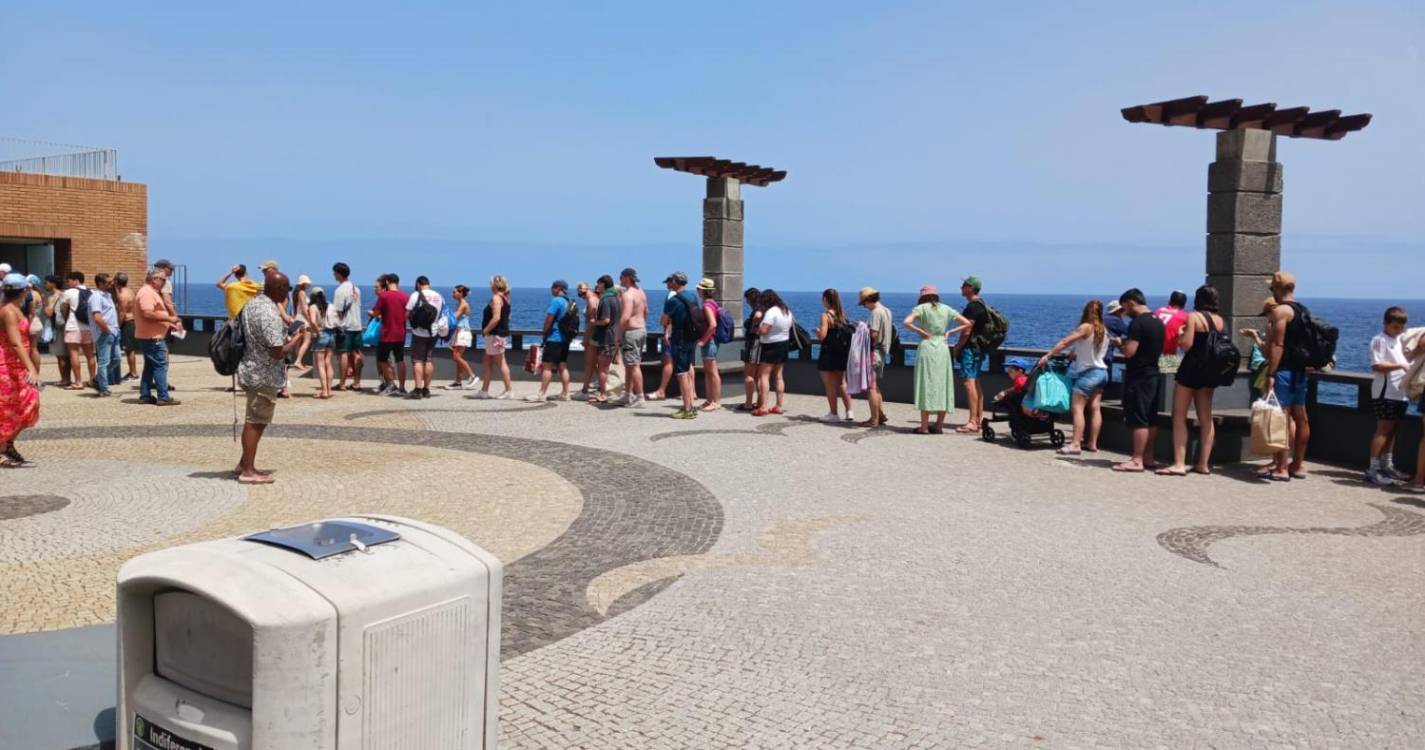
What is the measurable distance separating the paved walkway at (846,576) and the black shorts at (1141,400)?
0.62 metres

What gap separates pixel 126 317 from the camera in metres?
17.3

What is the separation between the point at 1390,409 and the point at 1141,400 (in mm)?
2098

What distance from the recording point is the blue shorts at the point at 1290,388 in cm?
1071

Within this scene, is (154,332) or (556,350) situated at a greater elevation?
(154,332)

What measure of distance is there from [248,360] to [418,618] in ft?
23.0

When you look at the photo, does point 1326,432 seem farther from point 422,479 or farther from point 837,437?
point 422,479

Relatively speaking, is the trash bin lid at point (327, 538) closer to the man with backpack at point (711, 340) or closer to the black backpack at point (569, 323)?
the man with backpack at point (711, 340)

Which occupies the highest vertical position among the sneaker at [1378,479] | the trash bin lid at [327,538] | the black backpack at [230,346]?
the black backpack at [230,346]

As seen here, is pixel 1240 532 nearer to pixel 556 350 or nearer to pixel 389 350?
pixel 556 350

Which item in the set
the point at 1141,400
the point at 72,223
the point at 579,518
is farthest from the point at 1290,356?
the point at 72,223

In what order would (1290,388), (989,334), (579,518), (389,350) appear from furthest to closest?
(389,350), (989,334), (1290,388), (579,518)

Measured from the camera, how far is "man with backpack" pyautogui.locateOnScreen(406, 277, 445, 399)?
1598 cm

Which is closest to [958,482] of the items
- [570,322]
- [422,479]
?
[422,479]

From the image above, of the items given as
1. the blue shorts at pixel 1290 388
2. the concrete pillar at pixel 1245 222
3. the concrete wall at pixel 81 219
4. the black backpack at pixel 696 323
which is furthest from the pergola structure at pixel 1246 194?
the concrete wall at pixel 81 219
